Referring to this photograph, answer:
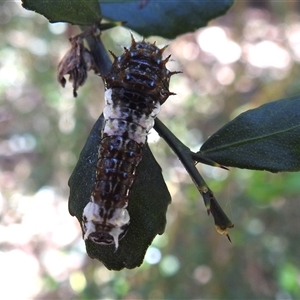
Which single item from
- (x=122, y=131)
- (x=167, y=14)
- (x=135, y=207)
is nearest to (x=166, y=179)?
(x=167, y=14)

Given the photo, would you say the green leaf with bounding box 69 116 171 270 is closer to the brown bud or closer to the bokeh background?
the brown bud

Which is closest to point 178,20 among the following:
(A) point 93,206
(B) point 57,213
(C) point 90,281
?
(A) point 93,206

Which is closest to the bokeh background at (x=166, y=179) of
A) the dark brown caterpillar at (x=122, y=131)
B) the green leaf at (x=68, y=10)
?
the dark brown caterpillar at (x=122, y=131)

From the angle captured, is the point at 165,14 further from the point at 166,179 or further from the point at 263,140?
the point at 166,179

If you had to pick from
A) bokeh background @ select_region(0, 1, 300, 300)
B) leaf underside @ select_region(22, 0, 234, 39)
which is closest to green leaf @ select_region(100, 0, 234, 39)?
leaf underside @ select_region(22, 0, 234, 39)

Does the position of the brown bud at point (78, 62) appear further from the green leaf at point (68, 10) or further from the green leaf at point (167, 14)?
the green leaf at point (167, 14)

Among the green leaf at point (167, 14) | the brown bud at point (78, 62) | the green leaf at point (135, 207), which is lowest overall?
the green leaf at point (135, 207)
